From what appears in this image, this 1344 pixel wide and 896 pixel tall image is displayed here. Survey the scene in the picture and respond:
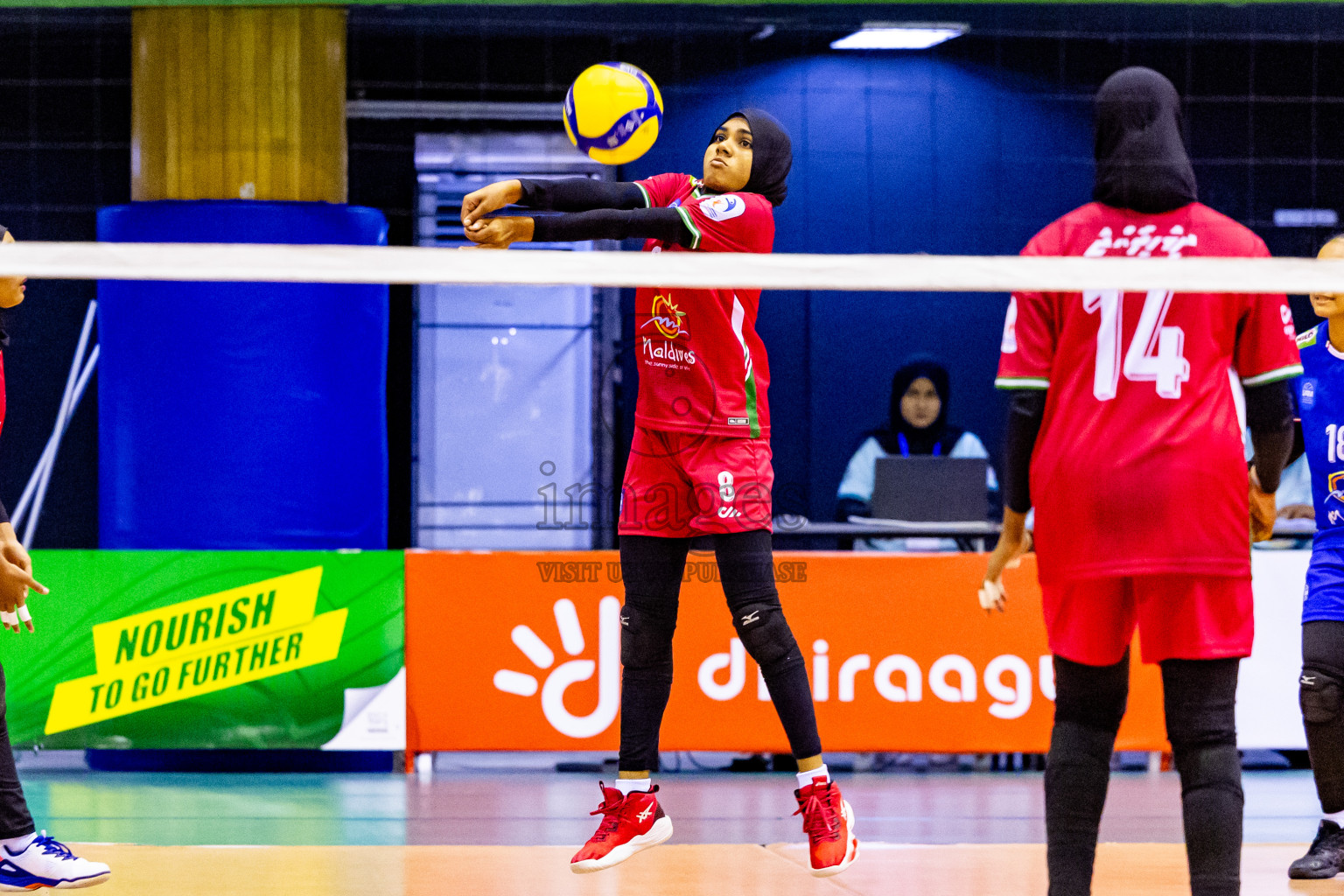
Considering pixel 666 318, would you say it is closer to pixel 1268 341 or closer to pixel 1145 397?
pixel 1145 397

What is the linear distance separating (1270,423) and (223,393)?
216 inches

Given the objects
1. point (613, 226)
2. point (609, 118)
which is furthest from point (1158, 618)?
point (609, 118)

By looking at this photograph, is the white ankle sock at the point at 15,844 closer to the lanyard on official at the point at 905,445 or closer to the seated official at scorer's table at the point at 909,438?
the seated official at scorer's table at the point at 909,438

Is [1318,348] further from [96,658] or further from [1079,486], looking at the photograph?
[96,658]

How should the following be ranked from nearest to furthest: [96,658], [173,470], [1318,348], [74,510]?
[1318,348]
[96,658]
[173,470]
[74,510]

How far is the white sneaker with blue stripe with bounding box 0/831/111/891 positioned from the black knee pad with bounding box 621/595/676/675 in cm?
139

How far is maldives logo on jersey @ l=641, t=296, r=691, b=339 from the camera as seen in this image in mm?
3760

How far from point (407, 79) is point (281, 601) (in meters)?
3.93

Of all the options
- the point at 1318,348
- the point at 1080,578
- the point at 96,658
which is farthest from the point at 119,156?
the point at 1080,578

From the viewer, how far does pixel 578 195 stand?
3.59 metres

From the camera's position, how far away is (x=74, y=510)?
9039 millimetres

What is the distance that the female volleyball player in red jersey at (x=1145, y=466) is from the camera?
2697mm

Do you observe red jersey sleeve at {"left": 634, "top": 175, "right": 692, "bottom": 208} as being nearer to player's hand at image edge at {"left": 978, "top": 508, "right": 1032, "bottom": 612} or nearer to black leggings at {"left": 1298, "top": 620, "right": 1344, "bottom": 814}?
player's hand at image edge at {"left": 978, "top": 508, "right": 1032, "bottom": 612}

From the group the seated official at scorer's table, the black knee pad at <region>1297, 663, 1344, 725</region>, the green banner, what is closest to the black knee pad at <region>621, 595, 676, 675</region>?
the black knee pad at <region>1297, 663, 1344, 725</region>
